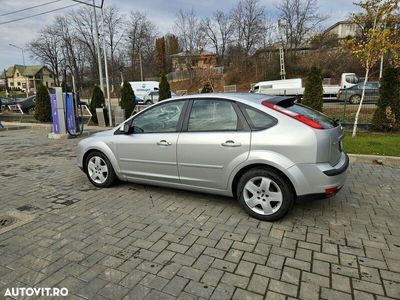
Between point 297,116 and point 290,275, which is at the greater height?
point 297,116

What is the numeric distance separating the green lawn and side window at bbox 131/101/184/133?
460 centimetres

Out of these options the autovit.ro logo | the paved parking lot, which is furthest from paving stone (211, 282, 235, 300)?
the autovit.ro logo

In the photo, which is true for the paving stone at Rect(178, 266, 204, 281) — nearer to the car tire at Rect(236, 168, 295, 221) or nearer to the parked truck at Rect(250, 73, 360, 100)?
the car tire at Rect(236, 168, 295, 221)

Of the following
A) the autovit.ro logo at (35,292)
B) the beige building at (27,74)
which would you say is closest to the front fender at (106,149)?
the autovit.ro logo at (35,292)

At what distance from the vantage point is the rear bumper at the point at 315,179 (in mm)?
3234

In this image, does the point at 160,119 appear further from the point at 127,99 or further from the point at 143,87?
the point at 143,87

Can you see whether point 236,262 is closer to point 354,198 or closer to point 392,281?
point 392,281

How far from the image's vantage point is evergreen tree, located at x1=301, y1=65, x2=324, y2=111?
10617mm

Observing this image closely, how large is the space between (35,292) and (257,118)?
→ 2822 mm

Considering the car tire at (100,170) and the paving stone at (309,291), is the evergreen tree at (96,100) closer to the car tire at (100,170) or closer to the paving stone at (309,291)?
the car tire at (100,170)

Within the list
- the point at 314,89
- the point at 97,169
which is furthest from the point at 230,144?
the point at 314,89

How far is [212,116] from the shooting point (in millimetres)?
3871

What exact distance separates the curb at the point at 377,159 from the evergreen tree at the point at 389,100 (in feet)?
11.2

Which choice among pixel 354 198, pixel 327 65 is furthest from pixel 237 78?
pixel 354 198
